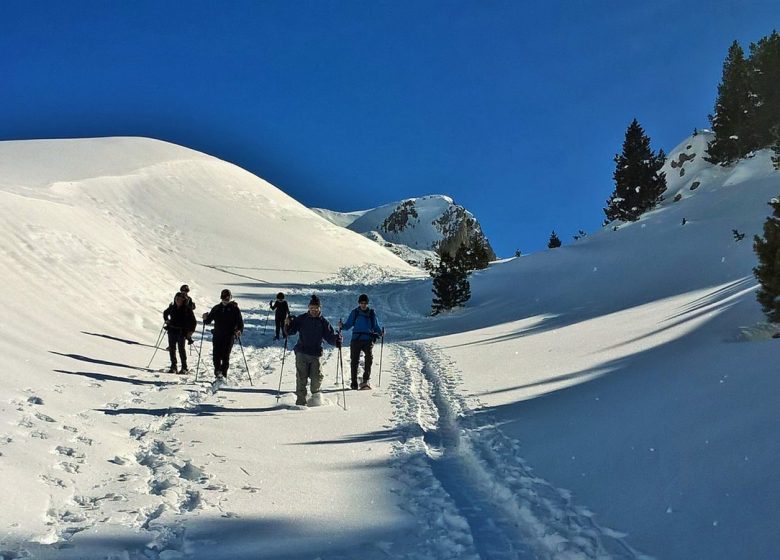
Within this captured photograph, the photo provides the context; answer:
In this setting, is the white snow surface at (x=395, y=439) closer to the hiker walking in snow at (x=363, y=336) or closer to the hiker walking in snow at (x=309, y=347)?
the hiker walking in snow at (x=309, y=347)

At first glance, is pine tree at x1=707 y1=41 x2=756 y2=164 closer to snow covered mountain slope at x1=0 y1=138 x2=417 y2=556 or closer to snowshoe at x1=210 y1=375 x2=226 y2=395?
snow covered mountain slope at x1=0 y1=138 x2=417 y2=556

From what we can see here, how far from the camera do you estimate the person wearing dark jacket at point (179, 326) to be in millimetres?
11359

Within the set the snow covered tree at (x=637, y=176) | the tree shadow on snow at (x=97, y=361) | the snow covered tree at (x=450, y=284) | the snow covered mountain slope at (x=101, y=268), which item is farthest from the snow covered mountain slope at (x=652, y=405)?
the snow covered tree at (x=637, y=176)

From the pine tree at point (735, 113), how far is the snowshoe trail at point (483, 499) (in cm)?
4900

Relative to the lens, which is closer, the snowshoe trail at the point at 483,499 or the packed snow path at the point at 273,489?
the packed snow path at the point at 273,489

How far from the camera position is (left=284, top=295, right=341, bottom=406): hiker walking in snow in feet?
29.6

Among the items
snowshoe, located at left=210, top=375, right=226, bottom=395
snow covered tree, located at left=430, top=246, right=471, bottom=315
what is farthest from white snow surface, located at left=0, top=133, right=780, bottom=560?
snow covered tree, located at left=430, top=246, right=471, bottom=315

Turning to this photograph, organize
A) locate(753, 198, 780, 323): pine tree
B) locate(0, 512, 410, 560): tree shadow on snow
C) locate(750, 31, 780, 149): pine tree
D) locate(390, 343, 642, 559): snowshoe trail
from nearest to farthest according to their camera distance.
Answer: locate(0, 512, 410, 560): tree shadow on snow, locate(390, 343, 642, 559): snowshoe trail, locate(753, 198, 780, 323): pine tree, locate(750, 31, 780, 149): pine tree

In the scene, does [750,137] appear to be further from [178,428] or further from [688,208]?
[178,428]

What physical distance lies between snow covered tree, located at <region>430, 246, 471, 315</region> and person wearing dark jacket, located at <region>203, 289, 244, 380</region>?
19.8 metres

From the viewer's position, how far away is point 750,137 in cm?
4491

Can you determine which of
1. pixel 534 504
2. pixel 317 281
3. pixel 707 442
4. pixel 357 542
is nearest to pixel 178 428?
pixel 357 542

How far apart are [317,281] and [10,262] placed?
84.1ft

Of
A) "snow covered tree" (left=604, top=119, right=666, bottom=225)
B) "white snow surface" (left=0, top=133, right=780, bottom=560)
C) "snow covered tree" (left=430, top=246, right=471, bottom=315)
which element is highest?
"snow covered tree" (left=604, top=119, right=666, bottom=225)
